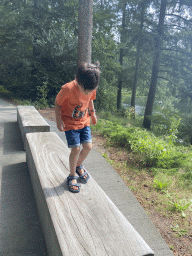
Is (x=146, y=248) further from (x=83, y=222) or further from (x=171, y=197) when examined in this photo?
(x=171, y=197)

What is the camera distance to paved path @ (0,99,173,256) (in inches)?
87.6

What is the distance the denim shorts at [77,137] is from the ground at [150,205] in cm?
147

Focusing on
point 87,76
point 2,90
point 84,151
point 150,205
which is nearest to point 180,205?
point 150,205

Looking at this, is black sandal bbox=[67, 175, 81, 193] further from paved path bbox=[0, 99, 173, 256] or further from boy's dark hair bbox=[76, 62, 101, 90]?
boy's dark hair bbox=[76, 62, 101, 90]

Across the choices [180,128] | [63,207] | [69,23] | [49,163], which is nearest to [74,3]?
[69,23]

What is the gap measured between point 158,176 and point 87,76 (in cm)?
260

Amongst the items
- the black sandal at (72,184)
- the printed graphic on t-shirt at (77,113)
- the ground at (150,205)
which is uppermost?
the printed graphic on t-shirt at (77,113)

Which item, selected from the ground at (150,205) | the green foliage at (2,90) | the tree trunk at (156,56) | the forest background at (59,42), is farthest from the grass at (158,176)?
the green foliage at (2,90)

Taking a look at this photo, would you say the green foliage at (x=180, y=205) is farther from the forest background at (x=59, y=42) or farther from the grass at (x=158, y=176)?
the forest background at (x=59, y=42)

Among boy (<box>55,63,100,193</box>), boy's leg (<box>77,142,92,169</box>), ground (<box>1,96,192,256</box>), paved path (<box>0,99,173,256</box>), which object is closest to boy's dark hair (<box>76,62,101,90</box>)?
boy (<box>55,63,100,193</box>)

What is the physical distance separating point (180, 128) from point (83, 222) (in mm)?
11973

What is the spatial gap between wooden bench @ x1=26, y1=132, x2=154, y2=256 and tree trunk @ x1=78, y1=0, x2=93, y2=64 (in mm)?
5963

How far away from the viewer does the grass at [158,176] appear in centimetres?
299

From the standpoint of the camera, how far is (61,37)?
464 inches
